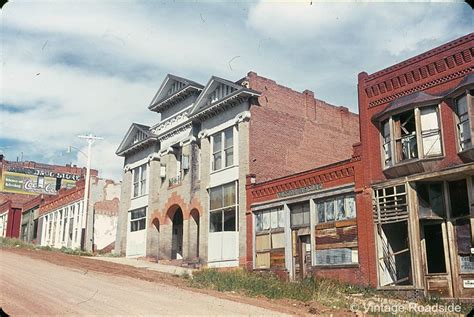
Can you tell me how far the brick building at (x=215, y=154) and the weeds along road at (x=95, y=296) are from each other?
7.48 meters

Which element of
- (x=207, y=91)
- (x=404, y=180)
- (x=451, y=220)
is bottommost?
(x=451, y=220)

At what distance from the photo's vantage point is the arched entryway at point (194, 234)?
32.2 metres

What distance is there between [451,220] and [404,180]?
2230 mm

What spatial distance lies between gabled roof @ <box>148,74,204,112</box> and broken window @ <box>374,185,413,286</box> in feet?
55.5

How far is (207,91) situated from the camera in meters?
32.5

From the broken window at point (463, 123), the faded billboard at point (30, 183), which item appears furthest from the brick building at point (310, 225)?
the faded billboard at point (30, 183)

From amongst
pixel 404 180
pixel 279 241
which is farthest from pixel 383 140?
pixel 279 241

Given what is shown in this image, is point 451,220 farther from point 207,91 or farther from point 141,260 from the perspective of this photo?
point 141,260

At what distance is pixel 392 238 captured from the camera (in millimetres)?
21406

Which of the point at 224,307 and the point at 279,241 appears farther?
the point at 279,241

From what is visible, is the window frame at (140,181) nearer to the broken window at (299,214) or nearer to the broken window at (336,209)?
the broken window at (299,214)

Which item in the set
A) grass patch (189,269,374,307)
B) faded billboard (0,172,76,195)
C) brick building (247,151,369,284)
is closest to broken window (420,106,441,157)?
brick building (247,151,369,284)

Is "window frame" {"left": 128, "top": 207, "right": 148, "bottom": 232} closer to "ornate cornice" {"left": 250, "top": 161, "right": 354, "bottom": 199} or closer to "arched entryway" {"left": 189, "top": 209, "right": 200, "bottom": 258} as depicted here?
"arched entryway" {"left": 189, "top": 209, "right": 200, "bottom": 258}

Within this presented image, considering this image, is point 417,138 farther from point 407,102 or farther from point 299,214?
point 299,214
